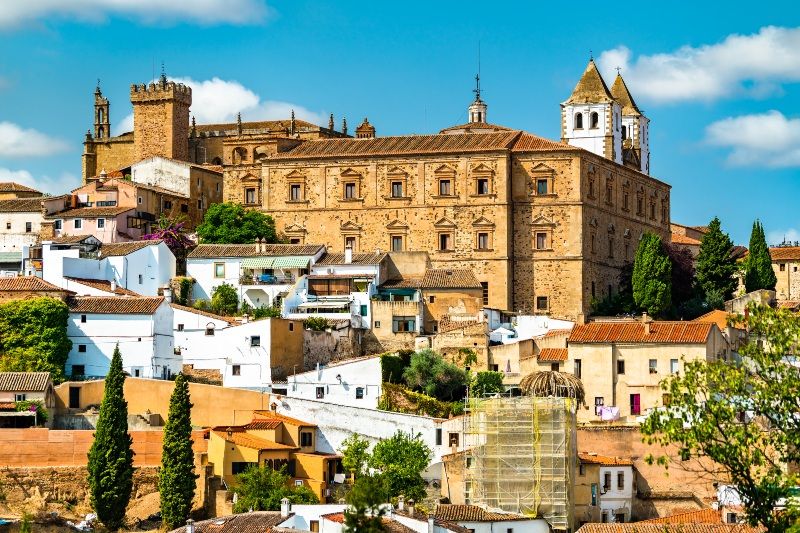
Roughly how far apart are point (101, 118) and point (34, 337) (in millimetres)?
36781

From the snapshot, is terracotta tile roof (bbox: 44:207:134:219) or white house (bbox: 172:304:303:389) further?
terracotta tile roof (bbox: 44:207:134:219)

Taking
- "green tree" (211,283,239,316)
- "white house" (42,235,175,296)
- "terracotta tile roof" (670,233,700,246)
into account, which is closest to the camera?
"white house" (42,235,175,296)

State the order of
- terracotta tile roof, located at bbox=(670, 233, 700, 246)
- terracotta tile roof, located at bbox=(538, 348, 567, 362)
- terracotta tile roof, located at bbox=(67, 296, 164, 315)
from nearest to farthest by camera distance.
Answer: terracotta tile roof, located at bbox=(538, 348, 567, 362), terracotta tile roof, located at bbox=(67, 296, 164, 315), terracotta tile roof, located at bbox=(670, 233, 700, 246)

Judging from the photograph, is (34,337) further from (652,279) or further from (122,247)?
(652,279)

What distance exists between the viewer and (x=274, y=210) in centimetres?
7975

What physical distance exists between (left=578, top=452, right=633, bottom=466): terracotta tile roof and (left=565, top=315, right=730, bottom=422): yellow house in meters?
3.92

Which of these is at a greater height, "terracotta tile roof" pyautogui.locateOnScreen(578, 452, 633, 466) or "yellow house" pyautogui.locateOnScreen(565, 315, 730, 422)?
"yellow house" pyautogui.locateOnScreen(565, 315, 730, 422)

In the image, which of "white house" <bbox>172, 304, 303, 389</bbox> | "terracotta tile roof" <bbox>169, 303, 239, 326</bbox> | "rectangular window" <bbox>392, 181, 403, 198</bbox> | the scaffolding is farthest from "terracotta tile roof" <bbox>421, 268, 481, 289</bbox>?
the scaffolding

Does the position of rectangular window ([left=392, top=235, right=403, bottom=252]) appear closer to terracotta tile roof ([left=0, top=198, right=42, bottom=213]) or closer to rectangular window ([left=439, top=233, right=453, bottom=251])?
rectangular window ([left=439, top=233, right=453, bottom=251])

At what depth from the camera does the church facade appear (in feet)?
249

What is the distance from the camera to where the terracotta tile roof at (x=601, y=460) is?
56219 millimetres

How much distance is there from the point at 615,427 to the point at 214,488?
1312 centimetres

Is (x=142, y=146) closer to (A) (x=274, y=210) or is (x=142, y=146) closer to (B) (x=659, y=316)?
(A) (x=274, y=210)

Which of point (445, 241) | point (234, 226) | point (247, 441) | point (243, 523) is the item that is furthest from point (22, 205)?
point (243, 523)
